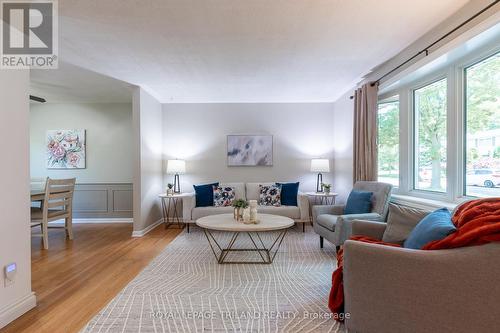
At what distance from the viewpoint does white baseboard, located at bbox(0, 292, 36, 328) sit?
1823 millimetres

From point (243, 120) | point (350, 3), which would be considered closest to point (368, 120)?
point (350, 3)

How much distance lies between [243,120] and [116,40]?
2.94m

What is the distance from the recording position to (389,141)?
144 inches

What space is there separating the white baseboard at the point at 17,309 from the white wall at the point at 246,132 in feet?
10.7

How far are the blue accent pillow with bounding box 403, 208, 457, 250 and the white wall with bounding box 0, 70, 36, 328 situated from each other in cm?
281

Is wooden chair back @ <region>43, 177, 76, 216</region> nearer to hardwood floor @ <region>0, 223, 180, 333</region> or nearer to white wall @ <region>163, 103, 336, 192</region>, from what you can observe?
hardwood floor @ <region>0, 223, 180, 333</region>

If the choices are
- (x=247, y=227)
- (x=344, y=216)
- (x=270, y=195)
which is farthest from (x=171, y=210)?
(x=344, y=216)

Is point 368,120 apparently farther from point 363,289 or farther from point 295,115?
point 363,289

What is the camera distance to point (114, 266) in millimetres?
2926

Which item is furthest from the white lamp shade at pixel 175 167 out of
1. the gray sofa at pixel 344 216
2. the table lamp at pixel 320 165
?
the gray sofa at pixel 344 216

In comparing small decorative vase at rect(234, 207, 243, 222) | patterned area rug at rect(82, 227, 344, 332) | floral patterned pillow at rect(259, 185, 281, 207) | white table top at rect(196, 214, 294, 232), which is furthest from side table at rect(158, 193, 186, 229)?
small decorative vase at rect(234, 207, 243, 222)

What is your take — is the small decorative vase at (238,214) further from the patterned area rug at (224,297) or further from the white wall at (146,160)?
the white wall at (146,160)

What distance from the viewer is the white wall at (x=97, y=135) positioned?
17.0ft

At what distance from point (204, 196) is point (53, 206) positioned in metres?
2.20
